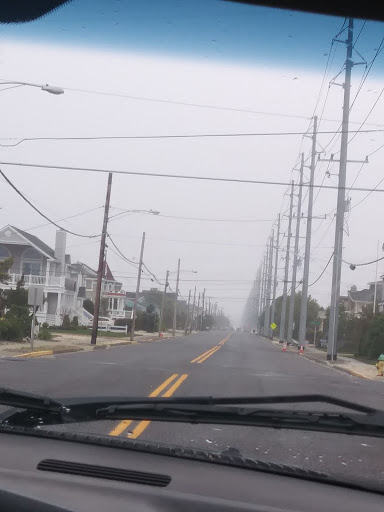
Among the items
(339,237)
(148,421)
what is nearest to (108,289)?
(339,237)

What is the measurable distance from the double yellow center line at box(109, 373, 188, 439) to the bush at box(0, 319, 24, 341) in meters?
16.0

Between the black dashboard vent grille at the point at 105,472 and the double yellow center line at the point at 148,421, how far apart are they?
5.99 feet

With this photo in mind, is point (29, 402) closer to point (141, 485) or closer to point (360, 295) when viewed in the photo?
point (141, 485)

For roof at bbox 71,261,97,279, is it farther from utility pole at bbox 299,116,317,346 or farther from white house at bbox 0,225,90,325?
utility pole at bbox 299,116,317,346

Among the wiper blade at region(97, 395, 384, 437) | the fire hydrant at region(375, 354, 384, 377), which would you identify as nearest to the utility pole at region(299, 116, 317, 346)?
the fire hydrant at region(375, 354, 384, 377)

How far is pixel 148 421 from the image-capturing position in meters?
5.56

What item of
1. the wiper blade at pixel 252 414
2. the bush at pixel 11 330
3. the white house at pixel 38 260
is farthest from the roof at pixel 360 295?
the wiper blade at pixel 252 414

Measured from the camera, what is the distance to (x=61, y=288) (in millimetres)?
30625

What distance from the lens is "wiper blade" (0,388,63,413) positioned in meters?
4.78

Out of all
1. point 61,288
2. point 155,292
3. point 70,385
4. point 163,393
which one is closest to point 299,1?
point 163,393

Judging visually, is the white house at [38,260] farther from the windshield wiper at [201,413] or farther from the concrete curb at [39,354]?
the windshield wiper at [201,413]

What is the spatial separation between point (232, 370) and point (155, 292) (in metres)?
66.0

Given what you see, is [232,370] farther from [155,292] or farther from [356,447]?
[155,292]

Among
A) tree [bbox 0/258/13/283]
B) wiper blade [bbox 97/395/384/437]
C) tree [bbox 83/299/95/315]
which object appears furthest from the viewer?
tree [bbox 83/299/95/315]
